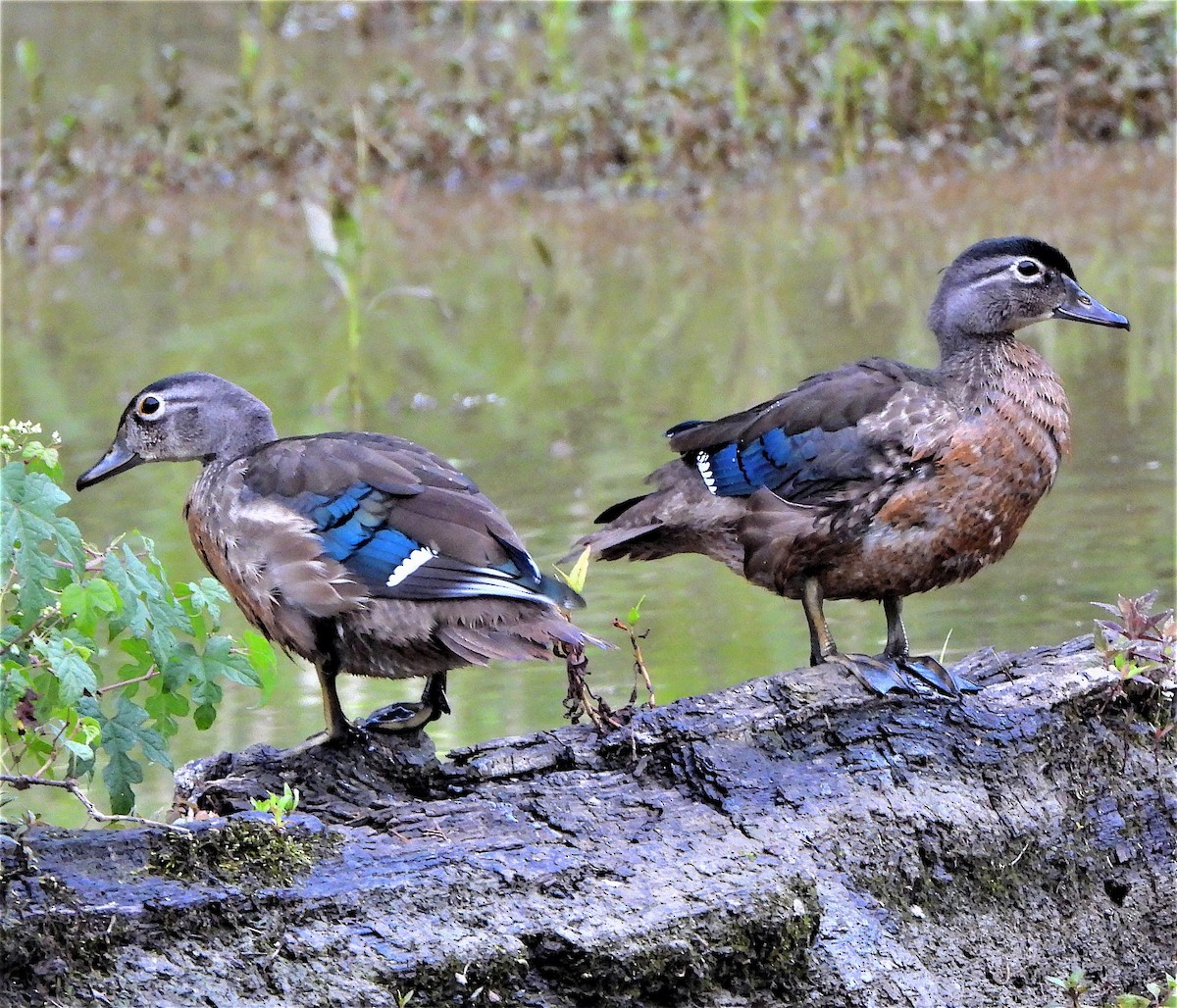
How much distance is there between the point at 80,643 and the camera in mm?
3713

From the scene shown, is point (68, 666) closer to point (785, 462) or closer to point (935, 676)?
point (785, 462)

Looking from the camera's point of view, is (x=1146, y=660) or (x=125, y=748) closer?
(x=125, y=748)

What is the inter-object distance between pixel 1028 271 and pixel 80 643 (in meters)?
2.70

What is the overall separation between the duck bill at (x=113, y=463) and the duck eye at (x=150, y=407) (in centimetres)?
14

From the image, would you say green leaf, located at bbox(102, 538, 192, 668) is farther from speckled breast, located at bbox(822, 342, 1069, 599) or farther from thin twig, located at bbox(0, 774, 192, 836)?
speckled breast, located at bbox(822, 342, 1069, 599)

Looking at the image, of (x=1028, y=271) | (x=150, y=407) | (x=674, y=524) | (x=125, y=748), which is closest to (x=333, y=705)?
(x=125, y=748)

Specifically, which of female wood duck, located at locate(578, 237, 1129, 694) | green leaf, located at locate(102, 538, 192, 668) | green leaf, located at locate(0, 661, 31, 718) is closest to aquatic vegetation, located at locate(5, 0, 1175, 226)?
female wood duck, located at locate(578, 237, 1129, 694)

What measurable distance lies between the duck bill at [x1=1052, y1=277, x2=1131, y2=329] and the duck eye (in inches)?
93.9

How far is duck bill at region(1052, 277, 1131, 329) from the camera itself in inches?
199

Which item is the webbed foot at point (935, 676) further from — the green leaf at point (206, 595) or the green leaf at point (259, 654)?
the green leaf at point (206, 595)

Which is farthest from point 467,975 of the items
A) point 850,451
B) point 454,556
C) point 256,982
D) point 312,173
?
point 312,173

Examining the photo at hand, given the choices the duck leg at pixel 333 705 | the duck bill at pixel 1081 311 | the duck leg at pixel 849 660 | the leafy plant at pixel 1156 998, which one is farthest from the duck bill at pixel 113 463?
the leafy plant at pixel 1156 998

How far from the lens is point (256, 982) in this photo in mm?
3387

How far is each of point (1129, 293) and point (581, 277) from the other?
337 centimetres
